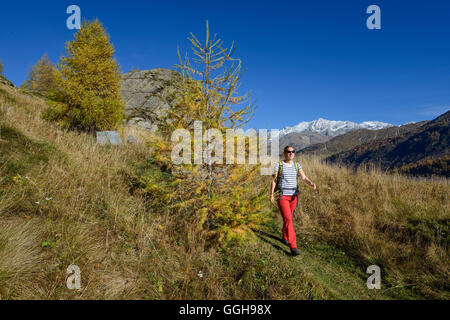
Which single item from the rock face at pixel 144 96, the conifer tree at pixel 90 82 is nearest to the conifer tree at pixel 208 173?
the conifer tree at pixel 90 82

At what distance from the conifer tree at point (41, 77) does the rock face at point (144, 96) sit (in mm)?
27795

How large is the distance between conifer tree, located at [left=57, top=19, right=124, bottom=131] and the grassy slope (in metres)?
4.15

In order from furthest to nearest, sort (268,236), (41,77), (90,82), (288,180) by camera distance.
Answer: (41,77), (90,82), (268,236), (288,180)

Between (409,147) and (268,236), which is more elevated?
(409,147)

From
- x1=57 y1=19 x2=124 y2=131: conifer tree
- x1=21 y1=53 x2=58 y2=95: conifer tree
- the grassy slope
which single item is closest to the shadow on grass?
the grassy slope

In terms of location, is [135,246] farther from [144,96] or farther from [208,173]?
[144,96]

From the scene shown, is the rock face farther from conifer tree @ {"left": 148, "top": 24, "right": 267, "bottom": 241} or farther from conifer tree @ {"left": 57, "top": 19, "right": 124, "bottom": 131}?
conifer tree @ {"left": 148, "top": 24, "right": 267, "bottom": 241}

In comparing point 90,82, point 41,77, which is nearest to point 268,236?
point 90,82

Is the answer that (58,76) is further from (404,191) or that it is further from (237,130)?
(404,191)

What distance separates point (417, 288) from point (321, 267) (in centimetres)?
169

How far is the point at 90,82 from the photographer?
10.6 metres

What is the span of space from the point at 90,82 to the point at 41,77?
4056cm

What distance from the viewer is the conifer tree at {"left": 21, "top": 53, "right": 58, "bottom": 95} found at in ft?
119
